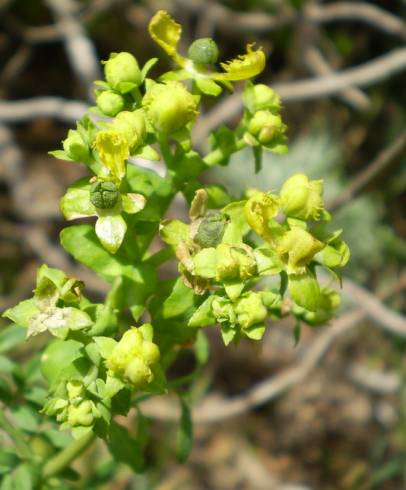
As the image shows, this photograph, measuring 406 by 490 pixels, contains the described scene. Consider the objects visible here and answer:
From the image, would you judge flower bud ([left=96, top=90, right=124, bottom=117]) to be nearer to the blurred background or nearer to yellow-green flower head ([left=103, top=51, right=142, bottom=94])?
yellow-green flower head ([left=103, top=51, right=142, bottom=94])

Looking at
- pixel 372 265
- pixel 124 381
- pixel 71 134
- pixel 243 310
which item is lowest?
pixel 372 265

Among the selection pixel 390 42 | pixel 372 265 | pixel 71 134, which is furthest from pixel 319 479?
pixel 71 134

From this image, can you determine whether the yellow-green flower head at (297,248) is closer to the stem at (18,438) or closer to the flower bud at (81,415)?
the flower bud at (81,415)

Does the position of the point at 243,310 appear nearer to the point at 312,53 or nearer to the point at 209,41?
the point at 209,41

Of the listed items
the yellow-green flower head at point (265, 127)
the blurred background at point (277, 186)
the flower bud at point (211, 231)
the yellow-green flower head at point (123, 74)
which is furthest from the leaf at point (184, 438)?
the blurred background at point (277, 186)

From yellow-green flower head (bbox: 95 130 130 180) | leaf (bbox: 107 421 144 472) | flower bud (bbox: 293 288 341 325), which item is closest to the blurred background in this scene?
flower bud (bbox: 293 288 341 325)

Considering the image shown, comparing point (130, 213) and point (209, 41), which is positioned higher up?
point (209, 41)

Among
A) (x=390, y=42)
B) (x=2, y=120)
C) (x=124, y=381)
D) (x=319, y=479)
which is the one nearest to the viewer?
(x=124, y=381)
